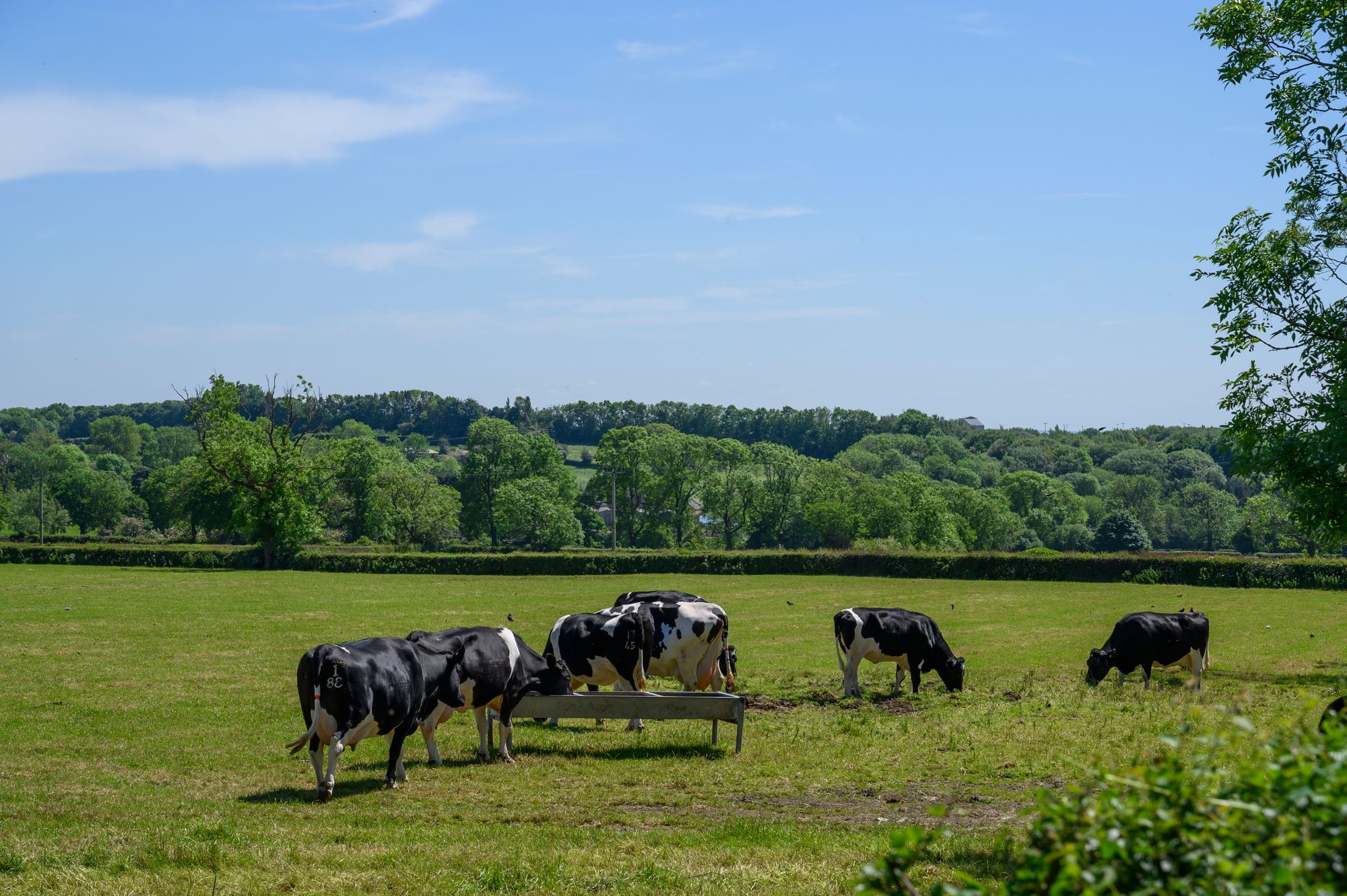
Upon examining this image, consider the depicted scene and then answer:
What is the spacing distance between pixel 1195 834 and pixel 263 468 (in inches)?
2770

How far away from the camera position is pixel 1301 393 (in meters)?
15.1

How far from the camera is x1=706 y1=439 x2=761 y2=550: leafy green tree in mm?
103062

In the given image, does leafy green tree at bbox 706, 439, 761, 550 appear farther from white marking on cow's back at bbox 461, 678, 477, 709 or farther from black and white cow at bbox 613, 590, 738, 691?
white marking on cow's back at bbox 461, 678, 477, 709

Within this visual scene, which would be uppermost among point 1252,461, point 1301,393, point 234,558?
point 1301,393

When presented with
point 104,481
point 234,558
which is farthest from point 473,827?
point 104,481

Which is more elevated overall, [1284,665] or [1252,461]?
[1252,461]

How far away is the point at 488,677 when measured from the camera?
1552 cm

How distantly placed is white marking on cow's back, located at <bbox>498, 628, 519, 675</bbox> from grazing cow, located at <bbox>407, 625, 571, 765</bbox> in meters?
0.01

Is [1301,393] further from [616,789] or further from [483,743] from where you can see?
[483,743]

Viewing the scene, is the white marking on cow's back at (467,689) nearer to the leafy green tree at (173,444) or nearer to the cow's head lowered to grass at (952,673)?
the cow's head lowered to grass at (952,673)

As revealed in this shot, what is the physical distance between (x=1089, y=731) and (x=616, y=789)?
8.15m

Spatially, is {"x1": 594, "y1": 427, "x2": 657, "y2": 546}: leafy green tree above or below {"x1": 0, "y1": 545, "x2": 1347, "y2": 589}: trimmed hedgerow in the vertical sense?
above

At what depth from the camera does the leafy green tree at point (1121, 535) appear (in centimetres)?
10656

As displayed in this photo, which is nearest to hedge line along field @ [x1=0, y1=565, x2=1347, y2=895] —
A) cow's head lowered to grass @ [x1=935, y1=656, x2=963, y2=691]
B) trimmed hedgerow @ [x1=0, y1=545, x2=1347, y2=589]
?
cow's head lowered to grass @ [x1=935, y1=656, x2=963, y2=691]
